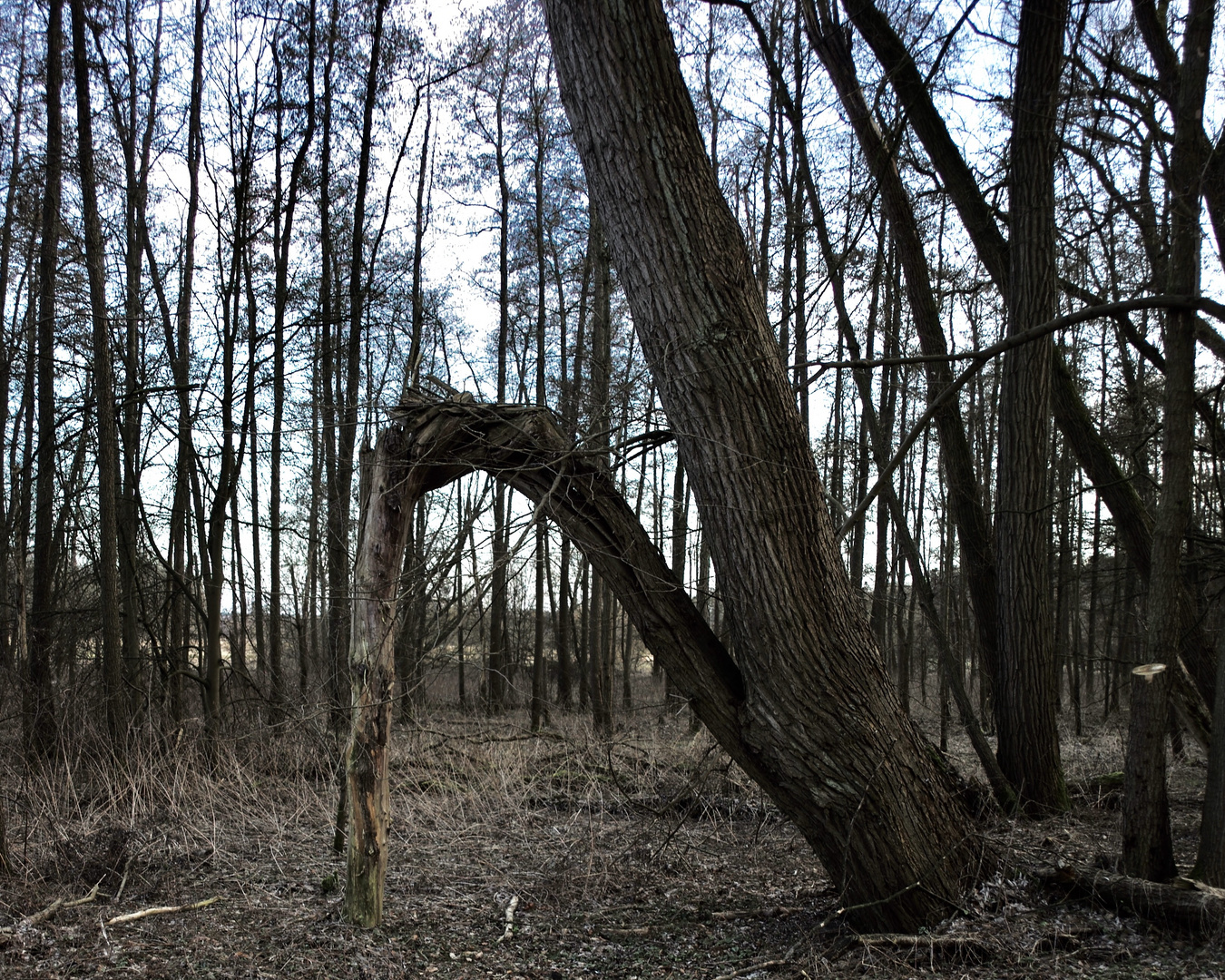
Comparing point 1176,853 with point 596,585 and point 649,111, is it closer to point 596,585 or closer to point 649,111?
point 649,111

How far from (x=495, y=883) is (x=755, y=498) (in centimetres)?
281

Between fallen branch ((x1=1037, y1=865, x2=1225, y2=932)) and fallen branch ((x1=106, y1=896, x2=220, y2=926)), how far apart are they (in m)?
4.20

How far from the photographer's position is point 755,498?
3648 millimetres

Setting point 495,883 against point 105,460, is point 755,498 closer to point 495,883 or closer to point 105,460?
point 495,883

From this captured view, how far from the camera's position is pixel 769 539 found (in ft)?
11.9

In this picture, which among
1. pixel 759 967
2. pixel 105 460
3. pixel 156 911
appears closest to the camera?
pixel 759 967

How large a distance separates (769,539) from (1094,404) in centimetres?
1399

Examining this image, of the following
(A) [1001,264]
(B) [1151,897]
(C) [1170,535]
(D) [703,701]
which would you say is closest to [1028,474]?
(A) [1001,264]

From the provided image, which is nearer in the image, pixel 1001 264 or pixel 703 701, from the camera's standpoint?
pixel 703 701

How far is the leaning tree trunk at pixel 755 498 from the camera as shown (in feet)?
11.8

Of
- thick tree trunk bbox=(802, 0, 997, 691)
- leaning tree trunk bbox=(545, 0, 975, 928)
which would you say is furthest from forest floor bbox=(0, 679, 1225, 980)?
thick tree trunk bbox=(802, 0, 997, 691)

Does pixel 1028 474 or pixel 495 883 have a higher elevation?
pixel 1028 474

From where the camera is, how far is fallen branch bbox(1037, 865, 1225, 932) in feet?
11.1

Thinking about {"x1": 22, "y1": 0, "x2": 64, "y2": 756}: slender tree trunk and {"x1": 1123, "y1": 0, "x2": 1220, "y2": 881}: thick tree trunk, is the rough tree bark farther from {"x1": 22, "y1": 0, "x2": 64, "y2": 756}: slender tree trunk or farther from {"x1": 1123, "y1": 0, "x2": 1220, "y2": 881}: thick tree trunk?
{"x1": 22, "y1": 0, "x2": 64, "y2": 756}: slender tree trunk
